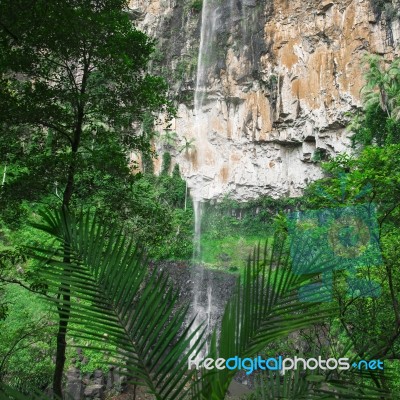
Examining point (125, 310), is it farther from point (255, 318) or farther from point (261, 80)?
point (261, 80)

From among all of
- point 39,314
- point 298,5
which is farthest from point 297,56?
point 39,314

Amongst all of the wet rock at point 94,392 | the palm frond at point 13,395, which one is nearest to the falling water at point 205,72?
the wet rock at point 94,392

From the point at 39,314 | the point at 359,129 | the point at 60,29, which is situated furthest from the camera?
the point at 359,129

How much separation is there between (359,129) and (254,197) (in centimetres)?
746

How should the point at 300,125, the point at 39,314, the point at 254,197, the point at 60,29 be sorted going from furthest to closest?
the point at 254,197
the point at 300,125
the point at 39,314
the point at 60,29

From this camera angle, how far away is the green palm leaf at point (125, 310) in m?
1.04

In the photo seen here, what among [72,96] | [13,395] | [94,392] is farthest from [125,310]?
[94,392]

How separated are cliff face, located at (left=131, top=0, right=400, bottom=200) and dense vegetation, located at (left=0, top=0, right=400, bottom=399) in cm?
1476

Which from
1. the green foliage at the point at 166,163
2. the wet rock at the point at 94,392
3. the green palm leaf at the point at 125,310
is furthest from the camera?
the green foliage at the point at 166,163

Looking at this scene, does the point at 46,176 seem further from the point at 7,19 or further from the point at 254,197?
the point at 254,197

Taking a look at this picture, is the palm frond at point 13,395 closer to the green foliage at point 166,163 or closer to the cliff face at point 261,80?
the cliff face at point 261,80

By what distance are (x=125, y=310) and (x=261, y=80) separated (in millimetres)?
22052

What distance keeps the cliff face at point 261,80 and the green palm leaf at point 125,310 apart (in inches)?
734

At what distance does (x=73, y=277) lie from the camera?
3.76 ft
